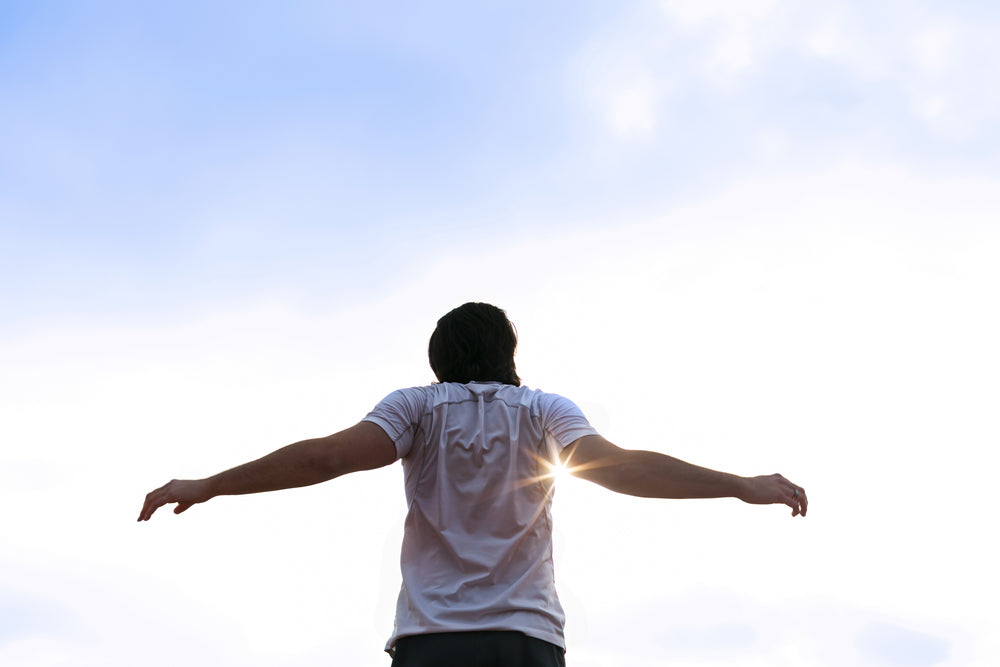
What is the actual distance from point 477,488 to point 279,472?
0.94 m

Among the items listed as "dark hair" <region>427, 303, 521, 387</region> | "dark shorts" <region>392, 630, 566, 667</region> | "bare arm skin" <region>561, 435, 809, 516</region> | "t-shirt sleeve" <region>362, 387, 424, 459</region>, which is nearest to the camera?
"dark shorts" <region>392, 630, 566, 667</region>

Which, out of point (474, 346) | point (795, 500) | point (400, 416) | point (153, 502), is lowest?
point (153, 502)

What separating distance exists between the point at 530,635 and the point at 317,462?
125cm

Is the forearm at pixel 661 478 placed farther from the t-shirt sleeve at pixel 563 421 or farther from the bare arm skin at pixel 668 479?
the t-shirt sleeve at pixel 563 421

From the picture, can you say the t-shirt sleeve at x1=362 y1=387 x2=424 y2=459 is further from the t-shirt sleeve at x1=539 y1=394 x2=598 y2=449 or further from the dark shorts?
the dark shorts

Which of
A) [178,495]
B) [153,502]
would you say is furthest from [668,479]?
[153,502]

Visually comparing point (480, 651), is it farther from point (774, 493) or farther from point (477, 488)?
point (774, 493)

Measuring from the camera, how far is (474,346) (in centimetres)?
581

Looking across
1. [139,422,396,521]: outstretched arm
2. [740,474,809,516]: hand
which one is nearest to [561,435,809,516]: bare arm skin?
[740,474,809,516]: hand

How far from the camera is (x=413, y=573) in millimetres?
5258

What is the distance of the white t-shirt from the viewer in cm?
509

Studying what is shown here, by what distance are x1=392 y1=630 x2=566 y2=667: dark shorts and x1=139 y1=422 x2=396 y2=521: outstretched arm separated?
888 millimetres

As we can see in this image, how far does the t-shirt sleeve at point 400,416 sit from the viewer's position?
17.6ft

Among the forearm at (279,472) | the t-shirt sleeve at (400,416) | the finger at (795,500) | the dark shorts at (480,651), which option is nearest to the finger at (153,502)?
the forearm at (279,472)
